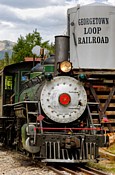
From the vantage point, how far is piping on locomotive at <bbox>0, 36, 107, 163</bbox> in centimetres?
895

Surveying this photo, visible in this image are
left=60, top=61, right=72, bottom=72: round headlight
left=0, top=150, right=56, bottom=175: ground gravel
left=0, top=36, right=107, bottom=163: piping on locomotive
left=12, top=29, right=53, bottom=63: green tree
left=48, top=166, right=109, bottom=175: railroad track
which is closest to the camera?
left=48, top=166, right=109, bottom=175: railroad track

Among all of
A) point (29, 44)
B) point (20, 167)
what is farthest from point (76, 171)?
point (29, 44)

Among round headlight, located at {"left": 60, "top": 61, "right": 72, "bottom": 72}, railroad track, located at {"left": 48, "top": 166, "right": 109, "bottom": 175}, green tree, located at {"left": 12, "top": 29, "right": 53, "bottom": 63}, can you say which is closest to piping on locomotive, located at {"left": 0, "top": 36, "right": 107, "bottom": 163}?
round headlight, located at {"left": 60, "top": 61, "right": 72, "bottom": 72}

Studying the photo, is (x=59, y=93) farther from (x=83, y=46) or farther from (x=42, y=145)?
(x=83, y=46)

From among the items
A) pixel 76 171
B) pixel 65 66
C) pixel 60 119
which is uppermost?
pixel 65 66

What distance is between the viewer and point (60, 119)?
953 centimetres

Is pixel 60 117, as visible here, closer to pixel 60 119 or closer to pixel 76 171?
pixel 60 119

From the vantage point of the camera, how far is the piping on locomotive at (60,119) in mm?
8945

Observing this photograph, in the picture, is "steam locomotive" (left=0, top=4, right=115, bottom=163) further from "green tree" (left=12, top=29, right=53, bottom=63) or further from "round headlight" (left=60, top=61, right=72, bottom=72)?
"green tree" (left=12, top=29, right=53, bottom=63)

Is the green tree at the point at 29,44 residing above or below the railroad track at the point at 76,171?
above

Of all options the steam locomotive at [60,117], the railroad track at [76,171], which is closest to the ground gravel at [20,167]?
the railroad track at [76,171]

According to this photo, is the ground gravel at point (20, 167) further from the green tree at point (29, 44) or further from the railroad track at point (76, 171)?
the green tree at point (29, 44)

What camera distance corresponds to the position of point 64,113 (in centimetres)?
957

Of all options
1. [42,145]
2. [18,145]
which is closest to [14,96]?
[18,145]
